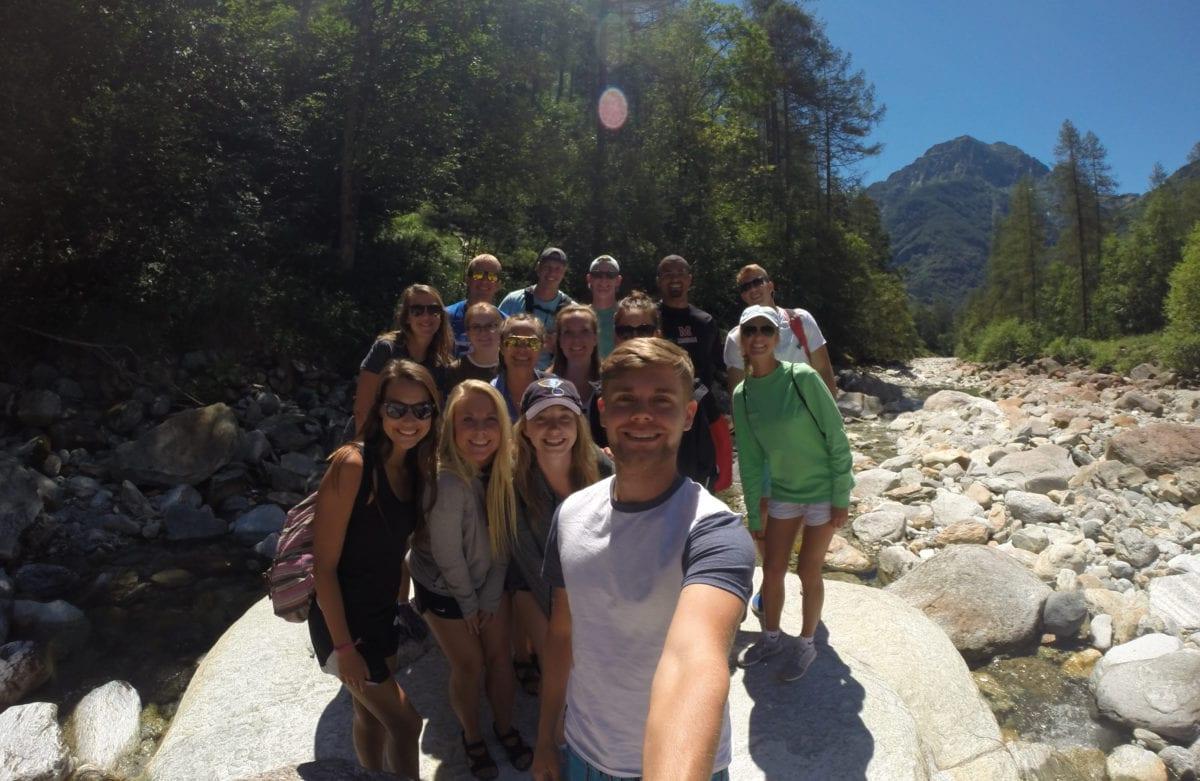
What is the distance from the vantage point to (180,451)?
30.7 feet

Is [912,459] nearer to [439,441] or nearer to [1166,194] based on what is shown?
[439,441]

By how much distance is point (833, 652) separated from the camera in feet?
13.7

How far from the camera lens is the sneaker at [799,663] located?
151 inches

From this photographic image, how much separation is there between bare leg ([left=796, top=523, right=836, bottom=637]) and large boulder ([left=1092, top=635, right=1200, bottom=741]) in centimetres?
301

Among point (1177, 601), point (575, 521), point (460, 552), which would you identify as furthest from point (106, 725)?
point (1177, 601)

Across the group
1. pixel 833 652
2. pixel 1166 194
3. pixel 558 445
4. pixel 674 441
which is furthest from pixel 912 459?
pixel 1166 194

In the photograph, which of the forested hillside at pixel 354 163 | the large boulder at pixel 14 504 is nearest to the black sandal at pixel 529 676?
the large boulder at pixel 14 504

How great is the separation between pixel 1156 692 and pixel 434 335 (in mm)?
5715

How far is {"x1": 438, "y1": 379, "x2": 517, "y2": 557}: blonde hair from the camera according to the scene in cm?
297

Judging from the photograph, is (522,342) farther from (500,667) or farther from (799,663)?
(799,663)

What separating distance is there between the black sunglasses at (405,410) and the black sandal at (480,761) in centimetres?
156

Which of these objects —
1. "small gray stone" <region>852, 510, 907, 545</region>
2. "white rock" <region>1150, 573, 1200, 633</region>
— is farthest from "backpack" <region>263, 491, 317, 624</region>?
"small gray stone" <region>852, 510, 907, 545</region>

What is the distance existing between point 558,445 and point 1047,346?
43770 millimetres

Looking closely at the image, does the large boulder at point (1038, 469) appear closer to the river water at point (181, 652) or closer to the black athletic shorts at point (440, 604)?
the river water at point (181, 652)
